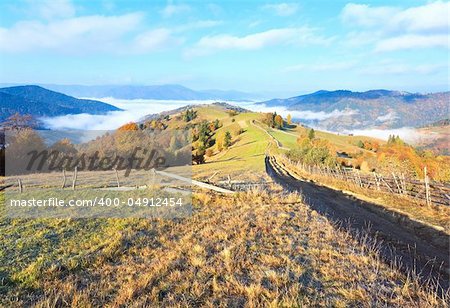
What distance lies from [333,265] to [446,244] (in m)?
8.72

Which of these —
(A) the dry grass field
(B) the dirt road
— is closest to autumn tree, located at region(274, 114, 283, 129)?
(B) the dirt road

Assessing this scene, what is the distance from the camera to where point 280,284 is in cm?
746

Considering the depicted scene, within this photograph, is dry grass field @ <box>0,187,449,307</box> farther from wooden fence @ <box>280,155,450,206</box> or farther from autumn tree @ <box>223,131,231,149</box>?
autumn tree @ <box>223,131,231,149</box>

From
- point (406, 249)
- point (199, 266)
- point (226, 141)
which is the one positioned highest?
point (199, 266)

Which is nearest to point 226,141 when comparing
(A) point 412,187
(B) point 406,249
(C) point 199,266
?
(A) point 412,187

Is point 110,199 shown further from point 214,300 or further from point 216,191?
point 214,300

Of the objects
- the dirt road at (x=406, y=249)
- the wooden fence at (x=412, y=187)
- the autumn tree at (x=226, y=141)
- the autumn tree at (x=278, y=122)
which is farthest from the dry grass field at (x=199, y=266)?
the autumn tree at (x=278, y=122)

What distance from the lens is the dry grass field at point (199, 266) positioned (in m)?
6.92

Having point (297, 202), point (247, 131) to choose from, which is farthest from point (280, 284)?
point (247, 131)

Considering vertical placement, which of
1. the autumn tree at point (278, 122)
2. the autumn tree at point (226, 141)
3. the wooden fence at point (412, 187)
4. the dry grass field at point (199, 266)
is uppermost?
the autumn tree at point (278, 122)

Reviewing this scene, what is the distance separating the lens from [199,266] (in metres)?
8.65

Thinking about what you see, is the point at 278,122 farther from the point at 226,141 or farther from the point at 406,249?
the point at 406,249

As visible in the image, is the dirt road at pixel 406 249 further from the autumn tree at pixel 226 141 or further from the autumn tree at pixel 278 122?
the autumn tree at pixel 278 122

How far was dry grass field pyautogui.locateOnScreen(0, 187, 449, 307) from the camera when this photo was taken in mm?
6922
